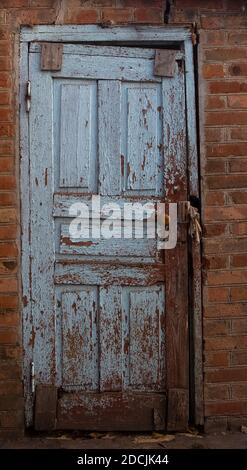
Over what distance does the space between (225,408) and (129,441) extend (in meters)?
0.62

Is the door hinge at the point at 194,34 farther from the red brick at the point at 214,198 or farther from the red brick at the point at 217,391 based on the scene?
the red brick at the point at 217,391

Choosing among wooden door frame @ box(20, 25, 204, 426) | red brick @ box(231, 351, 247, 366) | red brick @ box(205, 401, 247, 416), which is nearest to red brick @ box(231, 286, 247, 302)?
wooden door frame @ box(20, 25, 204, 426)

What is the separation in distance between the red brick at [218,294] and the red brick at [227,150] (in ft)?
2.65

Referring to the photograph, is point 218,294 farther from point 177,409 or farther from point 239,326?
point 177,409

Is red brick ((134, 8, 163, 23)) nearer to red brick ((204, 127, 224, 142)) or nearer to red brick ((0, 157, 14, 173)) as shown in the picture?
→ red brick ((204, 127, 224, 142))

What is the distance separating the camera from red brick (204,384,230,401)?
375cm

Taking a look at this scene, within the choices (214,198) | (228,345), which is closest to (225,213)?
(214,198)

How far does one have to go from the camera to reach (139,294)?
3.76m

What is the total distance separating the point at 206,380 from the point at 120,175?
53.0 inches

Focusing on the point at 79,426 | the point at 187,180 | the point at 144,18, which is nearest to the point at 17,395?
the point at 79,426

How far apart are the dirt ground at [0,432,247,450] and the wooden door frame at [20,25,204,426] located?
127mm

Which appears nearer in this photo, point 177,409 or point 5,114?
point 5,114

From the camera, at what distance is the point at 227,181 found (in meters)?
3.71

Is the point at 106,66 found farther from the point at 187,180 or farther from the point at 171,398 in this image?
the point at 171,398
